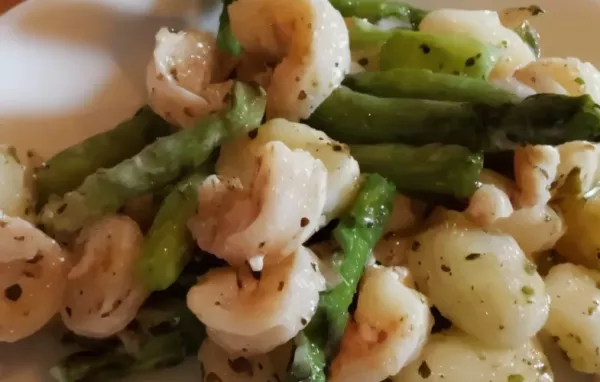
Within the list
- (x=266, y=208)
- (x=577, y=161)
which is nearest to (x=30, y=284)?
(x=266, y=208)

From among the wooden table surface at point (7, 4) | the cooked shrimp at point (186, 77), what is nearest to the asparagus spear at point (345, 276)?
the cooked shrimp at point (186, 77)

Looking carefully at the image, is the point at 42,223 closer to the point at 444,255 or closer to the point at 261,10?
the point at 261,10

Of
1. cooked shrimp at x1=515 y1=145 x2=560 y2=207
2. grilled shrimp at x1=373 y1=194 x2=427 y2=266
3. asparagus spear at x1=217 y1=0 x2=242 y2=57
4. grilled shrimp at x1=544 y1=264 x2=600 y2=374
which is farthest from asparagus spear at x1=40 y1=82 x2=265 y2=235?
grilled shrimp at x1=544 y1=264 x2=600 y2=374

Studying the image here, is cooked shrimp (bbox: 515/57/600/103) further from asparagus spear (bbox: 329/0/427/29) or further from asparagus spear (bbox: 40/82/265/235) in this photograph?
asparagus spear (bbox: 40/82/265/235)

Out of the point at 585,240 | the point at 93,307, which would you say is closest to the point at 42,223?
the point at 93,307

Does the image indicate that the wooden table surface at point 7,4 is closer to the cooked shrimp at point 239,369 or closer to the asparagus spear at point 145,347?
the asparagus spear at point 145,347
